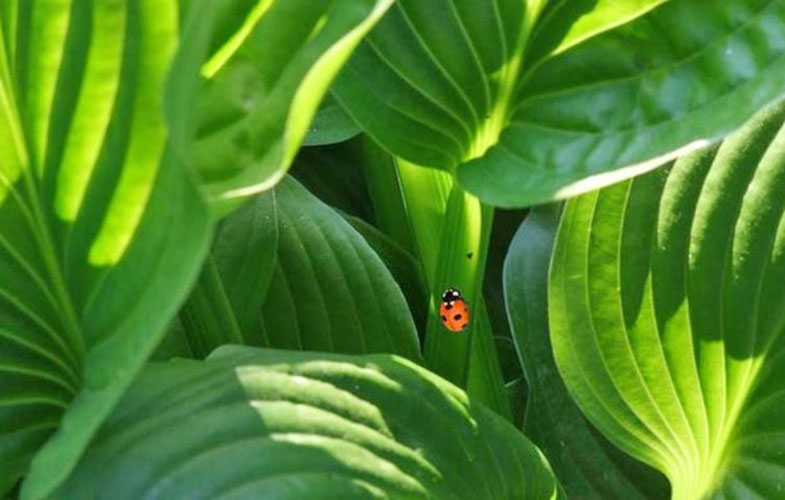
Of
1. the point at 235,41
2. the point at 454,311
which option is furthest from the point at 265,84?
the point at 454,311

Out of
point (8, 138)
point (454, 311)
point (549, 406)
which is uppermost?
point (8, 138)

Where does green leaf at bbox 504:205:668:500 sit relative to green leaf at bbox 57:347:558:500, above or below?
below

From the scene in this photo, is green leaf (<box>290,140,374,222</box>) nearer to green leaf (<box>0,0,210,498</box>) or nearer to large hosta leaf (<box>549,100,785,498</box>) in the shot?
large hosta leaf (<box>549,100,785,498</box>)

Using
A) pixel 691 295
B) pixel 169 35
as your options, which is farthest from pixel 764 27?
pixel 169 35

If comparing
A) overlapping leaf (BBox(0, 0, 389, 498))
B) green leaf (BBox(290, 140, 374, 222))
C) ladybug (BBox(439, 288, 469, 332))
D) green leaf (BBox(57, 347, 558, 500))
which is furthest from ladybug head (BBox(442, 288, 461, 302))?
green leaf (BBox(290, 140, 374, 222))

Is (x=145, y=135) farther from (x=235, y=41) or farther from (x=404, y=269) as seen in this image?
(x=404, y=269)

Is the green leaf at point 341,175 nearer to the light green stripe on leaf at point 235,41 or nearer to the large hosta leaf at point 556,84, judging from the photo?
the large hosta leaf at point 556,84

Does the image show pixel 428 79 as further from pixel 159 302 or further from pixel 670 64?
pixel 159 302
